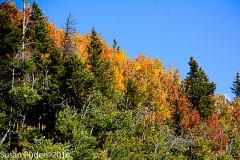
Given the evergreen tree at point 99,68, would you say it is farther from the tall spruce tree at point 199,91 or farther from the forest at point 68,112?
the tall spruce tree at point 199,91

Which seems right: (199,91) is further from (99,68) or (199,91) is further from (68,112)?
(68,112)

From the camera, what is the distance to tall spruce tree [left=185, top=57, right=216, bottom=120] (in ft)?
182

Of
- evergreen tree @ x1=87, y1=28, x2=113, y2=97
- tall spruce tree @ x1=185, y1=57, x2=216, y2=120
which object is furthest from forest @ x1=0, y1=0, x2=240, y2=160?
tall spruce tree @ x1=185, y1=57, x2=216, y2=120

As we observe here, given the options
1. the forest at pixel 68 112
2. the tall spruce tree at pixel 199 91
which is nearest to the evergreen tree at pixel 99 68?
the forest at pixel 68 112

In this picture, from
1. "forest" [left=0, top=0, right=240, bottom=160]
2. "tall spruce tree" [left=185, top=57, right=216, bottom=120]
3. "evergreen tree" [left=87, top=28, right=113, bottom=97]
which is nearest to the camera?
"forest" [left=0, top=0, right=240, bottom=160]

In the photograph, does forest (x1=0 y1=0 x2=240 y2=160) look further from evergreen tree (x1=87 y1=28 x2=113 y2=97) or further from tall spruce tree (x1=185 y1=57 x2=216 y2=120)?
tall spruce tree (x1=185 y1=57 x2=216 y2=120)

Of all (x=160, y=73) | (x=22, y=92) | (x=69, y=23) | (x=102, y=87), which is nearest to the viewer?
(x=22, y=92)

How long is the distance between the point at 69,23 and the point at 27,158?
74.1 ft

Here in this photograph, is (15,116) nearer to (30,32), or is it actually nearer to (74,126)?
(74,126)

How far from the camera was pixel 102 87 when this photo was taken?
39.9 m

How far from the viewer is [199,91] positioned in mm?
56250

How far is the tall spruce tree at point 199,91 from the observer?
55375 mm

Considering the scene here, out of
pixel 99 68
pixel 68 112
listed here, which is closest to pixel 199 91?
pixel 99 68

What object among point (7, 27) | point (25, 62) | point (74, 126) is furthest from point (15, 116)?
point (7, 27)
